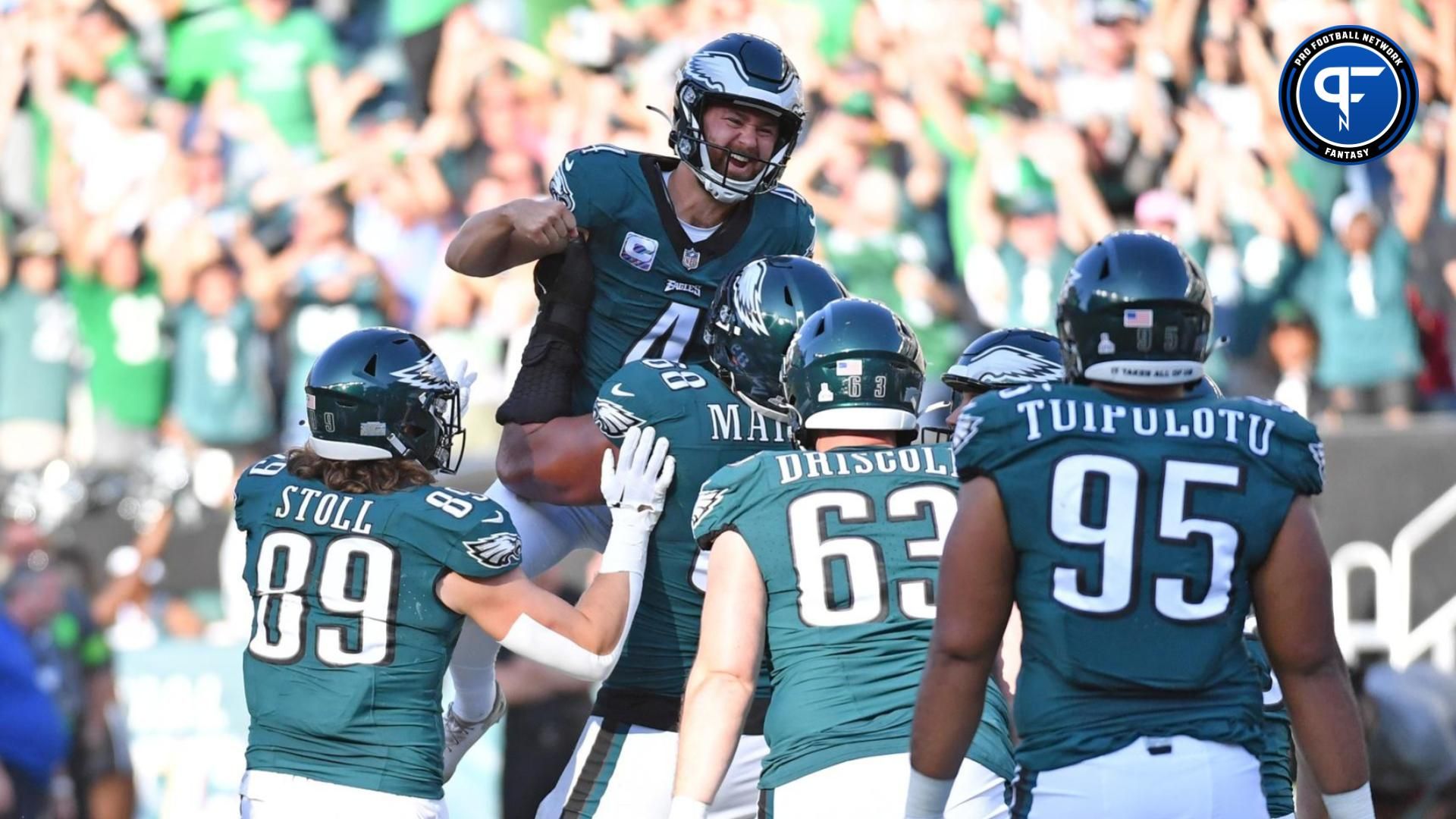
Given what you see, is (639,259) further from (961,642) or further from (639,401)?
(961,642)

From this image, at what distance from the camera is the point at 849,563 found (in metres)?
4.20

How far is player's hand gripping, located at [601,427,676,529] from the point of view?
4863 mm

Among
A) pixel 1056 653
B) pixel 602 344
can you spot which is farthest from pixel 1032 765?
pixel 602 344

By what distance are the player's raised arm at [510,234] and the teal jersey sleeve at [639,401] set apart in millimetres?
572

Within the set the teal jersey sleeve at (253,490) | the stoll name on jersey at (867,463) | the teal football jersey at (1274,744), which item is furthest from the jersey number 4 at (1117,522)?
the teal jersey sleeve at (253,490)

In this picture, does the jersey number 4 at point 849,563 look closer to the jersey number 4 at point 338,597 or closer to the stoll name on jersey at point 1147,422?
the stoll name on jersey at point 1147,422

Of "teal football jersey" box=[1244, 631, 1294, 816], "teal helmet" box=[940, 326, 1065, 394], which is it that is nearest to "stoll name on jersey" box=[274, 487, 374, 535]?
"teal helmet" box=[940, 326, 1065, 394]

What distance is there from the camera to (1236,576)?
11.9 feet

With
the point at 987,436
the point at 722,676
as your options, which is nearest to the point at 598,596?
the point at 722,676

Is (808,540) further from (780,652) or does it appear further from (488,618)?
(488,618)

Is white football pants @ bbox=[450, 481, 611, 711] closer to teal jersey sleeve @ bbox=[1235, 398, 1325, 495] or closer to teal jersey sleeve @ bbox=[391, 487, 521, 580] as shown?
teal jersey sleeve @ bbox=[391, 487, 521, 580]

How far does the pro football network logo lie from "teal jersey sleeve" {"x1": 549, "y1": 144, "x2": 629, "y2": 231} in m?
5.94

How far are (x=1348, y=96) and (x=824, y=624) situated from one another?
743 cm

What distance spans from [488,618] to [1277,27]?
8.12m
